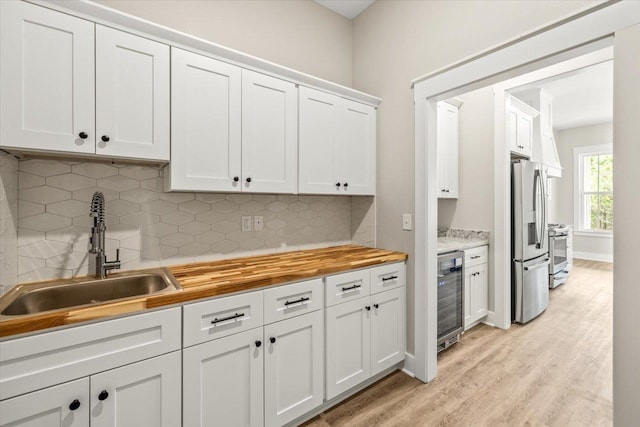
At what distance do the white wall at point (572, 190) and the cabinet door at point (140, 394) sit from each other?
8.32 metres

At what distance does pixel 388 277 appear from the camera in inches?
88.1

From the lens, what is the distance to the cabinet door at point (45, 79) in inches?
Answer: 49.7

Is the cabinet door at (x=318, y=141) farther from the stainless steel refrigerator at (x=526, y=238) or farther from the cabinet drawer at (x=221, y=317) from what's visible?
the stainless steel refrigerator at (x=526, y=238)

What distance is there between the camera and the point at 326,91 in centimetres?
231

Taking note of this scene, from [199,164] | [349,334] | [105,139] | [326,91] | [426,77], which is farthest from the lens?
[326,91]

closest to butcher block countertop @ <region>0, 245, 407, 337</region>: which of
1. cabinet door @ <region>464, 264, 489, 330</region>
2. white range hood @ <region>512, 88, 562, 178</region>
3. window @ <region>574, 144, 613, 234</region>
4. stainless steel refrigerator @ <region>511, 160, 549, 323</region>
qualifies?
cabinet door @ <region>464, 264, 489, 330</region>

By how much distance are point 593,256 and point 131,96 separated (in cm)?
912

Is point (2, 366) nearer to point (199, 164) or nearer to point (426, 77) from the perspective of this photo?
point (199, 164)

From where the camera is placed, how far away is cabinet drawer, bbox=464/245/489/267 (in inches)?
118

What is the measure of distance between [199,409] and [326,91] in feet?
7.20

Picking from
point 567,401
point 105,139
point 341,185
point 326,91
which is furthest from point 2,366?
point 567,401

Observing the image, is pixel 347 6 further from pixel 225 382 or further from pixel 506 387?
pixel 506 387

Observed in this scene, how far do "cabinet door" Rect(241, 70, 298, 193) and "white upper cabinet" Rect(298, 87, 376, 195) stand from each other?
0.29ft

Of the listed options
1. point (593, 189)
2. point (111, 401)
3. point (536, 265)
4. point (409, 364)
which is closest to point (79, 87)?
point (111, 401)
